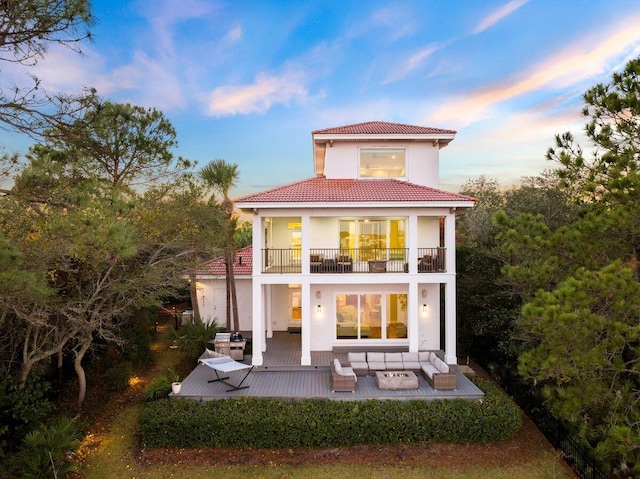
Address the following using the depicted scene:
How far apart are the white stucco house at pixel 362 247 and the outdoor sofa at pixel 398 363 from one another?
79 centimetres

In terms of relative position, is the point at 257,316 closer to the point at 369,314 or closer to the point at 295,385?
the point at 295,385

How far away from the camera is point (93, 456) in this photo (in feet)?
29.6

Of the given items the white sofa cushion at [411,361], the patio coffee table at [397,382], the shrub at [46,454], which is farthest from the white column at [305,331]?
the shrub at [46,454]

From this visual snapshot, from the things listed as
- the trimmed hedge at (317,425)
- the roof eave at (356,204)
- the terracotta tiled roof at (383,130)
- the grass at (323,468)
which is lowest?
the grass at (323,468)

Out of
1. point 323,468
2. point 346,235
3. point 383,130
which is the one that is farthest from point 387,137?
point 323,468

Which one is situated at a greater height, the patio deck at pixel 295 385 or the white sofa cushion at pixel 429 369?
the white sofa cushion at pixel 429 369

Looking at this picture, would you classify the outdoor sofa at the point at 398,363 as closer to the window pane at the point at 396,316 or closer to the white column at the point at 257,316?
the window pane at the point at 396,316

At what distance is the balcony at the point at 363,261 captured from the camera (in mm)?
14039

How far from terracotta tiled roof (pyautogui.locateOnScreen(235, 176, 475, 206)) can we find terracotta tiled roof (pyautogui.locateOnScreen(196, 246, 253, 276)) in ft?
22.4

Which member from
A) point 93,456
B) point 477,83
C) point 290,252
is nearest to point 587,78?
point 477,83

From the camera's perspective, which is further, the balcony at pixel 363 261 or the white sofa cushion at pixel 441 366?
the balcony at pixel 363 261

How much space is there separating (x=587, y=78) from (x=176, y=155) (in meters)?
20.2

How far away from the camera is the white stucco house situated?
13414 millimetres

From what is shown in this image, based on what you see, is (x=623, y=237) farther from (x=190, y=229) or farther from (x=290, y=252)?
(x=190, y=229)
